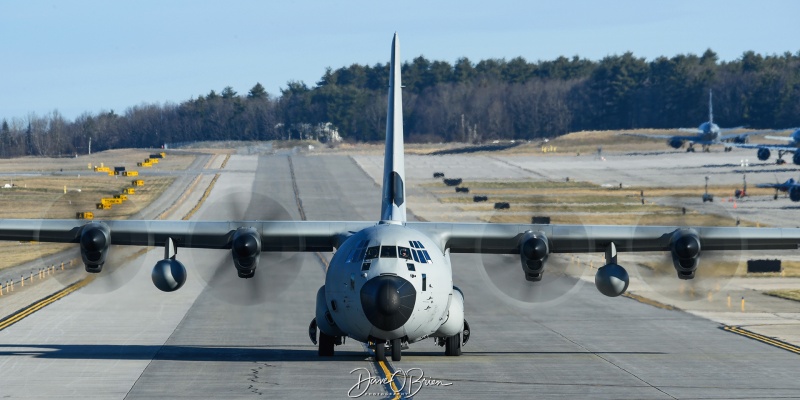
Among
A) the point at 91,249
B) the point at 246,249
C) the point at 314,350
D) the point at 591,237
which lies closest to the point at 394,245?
the point at 246,249

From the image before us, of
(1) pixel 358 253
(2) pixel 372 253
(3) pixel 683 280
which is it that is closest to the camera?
(2) pixel 372 253

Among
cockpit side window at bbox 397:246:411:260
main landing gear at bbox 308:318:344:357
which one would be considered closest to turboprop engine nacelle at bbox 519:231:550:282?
cockpit side window at bbox 397:246:411:260

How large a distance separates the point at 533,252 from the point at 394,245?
591cm

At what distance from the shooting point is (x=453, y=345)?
1361 inches

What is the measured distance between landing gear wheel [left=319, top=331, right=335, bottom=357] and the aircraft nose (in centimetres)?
534

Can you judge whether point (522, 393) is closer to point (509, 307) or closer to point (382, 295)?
point (382, 295)

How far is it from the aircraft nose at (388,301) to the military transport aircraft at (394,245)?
7cm

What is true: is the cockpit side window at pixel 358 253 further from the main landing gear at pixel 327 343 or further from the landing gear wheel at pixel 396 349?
the main landing gear at pixel 327 343

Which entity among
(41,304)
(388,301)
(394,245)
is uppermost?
(394,245)

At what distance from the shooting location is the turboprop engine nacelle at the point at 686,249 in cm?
3388

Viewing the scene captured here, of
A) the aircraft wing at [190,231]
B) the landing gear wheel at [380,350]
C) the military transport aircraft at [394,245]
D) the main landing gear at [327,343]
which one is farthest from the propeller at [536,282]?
the landing gear wheel at [380,350]

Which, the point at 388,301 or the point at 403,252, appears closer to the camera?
the point at 388,301

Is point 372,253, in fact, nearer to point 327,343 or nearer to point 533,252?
point 327,343

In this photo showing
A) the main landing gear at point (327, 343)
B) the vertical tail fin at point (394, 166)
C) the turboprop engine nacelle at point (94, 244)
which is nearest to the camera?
the main landing gear at point (327, 343)
